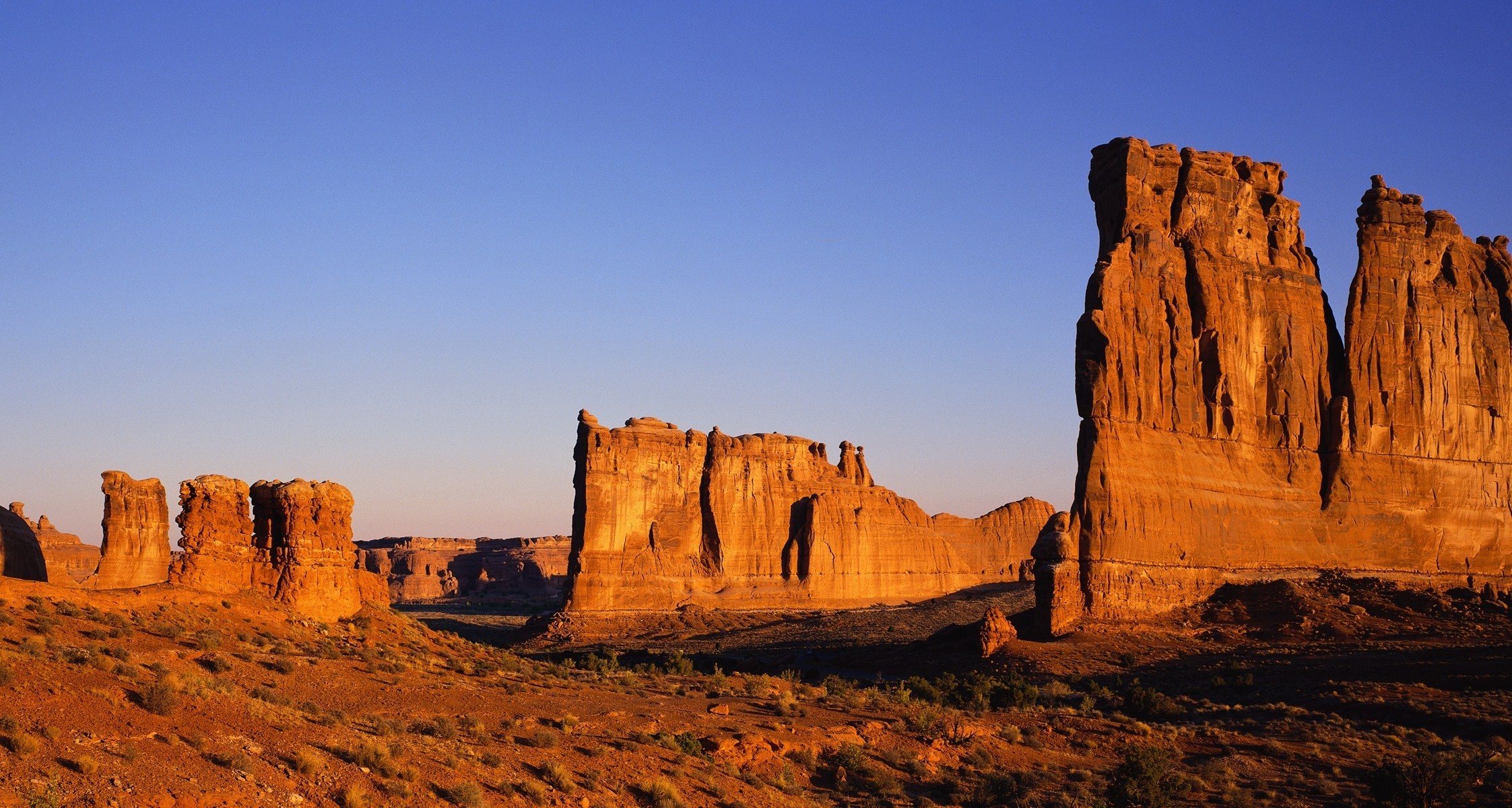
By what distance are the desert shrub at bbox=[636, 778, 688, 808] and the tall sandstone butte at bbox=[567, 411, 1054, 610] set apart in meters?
49.7

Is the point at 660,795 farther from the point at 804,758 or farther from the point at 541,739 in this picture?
the point at 804,758

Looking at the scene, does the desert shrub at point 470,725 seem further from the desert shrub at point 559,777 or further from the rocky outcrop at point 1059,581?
the rocky outcrop at point 1059,581

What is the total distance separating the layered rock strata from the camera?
115250mm

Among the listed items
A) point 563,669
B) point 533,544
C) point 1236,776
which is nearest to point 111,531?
point 563,669

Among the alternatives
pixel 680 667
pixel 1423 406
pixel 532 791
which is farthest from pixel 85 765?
pixel 1423 406

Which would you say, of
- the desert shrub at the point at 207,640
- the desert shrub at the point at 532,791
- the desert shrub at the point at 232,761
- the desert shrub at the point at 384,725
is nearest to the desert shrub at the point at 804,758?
the desert shrub at the point at 532,791

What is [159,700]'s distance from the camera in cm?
1481

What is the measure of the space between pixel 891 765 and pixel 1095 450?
23.1 m

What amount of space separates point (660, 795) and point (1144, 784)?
7729 millimetres

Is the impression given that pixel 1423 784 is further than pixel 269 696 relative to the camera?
Yes

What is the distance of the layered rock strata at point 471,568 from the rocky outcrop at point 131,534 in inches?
3308

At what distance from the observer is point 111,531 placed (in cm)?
2558

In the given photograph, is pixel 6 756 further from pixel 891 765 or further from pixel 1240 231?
pixel 1240 231

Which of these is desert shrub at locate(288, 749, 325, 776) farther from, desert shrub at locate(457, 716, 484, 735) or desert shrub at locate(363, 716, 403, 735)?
desert shrub at locate(457, 716, 484, 735)
